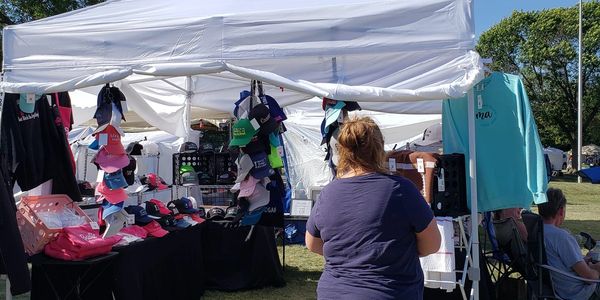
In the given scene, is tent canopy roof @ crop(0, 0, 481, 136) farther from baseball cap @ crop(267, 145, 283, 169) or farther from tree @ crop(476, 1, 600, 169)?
tree @ crop(476, 1, 600, 169)

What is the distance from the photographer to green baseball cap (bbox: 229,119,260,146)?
173 inches

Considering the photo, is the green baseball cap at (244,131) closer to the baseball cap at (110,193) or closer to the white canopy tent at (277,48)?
the white canopy tent at (277,48)

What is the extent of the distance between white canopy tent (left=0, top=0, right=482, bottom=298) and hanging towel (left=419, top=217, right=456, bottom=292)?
18 cm

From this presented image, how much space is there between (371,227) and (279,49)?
1.82m

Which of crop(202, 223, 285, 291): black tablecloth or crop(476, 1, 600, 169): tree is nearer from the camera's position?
crop(202, 223, 285, 291): black tablecloth

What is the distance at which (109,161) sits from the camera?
4082 millimetres

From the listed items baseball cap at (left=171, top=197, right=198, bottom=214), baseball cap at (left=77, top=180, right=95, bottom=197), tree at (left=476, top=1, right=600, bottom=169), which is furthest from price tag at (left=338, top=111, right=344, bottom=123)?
tree at (left=476, top=1, right=600, bottom=169)

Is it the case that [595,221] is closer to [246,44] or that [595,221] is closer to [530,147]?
[530,147]

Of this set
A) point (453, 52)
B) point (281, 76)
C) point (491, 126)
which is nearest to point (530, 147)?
point (491, 126)

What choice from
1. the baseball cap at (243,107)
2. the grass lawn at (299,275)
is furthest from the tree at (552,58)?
the baseball cap at (243,107)

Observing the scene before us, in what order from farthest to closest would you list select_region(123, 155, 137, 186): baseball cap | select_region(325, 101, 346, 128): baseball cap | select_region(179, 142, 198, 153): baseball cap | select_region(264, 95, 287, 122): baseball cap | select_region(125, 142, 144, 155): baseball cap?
select_region(179, 142, 198, 153): baseball cap
select_region(125, 142, 144, 155): baseball cap
select_region(264, 95, 287, 122): baseball cap
select_region(123, 155, 137, 186): baseball cap
select_region(325, 101, 346, 128): baseball cap

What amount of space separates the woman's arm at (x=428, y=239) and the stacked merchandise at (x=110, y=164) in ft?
8.46

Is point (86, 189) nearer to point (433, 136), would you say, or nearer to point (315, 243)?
point (433, 136)

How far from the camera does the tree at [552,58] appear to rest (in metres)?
29.5
